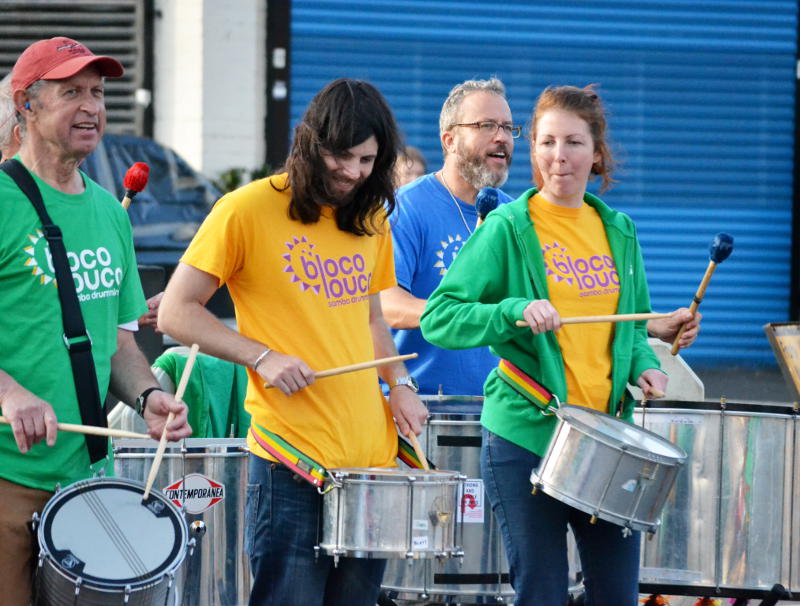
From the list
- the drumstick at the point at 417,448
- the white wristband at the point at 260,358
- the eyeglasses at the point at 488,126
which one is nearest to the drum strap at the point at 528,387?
the drumstick at the point at 417,448

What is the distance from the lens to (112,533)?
10.2ft

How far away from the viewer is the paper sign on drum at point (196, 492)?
14.6ft

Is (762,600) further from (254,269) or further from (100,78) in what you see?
(100,78)

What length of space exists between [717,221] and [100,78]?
879 cm

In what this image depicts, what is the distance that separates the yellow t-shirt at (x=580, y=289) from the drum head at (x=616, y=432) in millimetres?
125

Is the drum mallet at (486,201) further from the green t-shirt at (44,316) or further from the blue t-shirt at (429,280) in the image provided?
the green t-shirt at (44,316)

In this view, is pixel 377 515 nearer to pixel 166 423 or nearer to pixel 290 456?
pixel 290 456

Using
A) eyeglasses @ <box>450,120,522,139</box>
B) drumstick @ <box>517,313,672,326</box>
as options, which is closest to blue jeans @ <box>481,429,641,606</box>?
drumstick @ <box>517,313,672,326</box>

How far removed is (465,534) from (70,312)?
212cm

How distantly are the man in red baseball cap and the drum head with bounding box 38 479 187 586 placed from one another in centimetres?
11

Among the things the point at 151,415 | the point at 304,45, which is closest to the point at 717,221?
the point at 304,45

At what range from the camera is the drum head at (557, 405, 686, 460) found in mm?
3449

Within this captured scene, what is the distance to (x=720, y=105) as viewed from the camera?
1145 cm

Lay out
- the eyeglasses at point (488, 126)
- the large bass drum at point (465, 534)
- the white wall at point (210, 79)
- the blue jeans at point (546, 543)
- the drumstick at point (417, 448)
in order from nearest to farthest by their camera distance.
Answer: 1. the drumstick at point (417, 448)
2. the blue jeans at point (546, 543)
3. the large bass drum at point (465, 534)
4. the eyeglasses at point (488, 126)
5. the white wall at point (210, 79)
